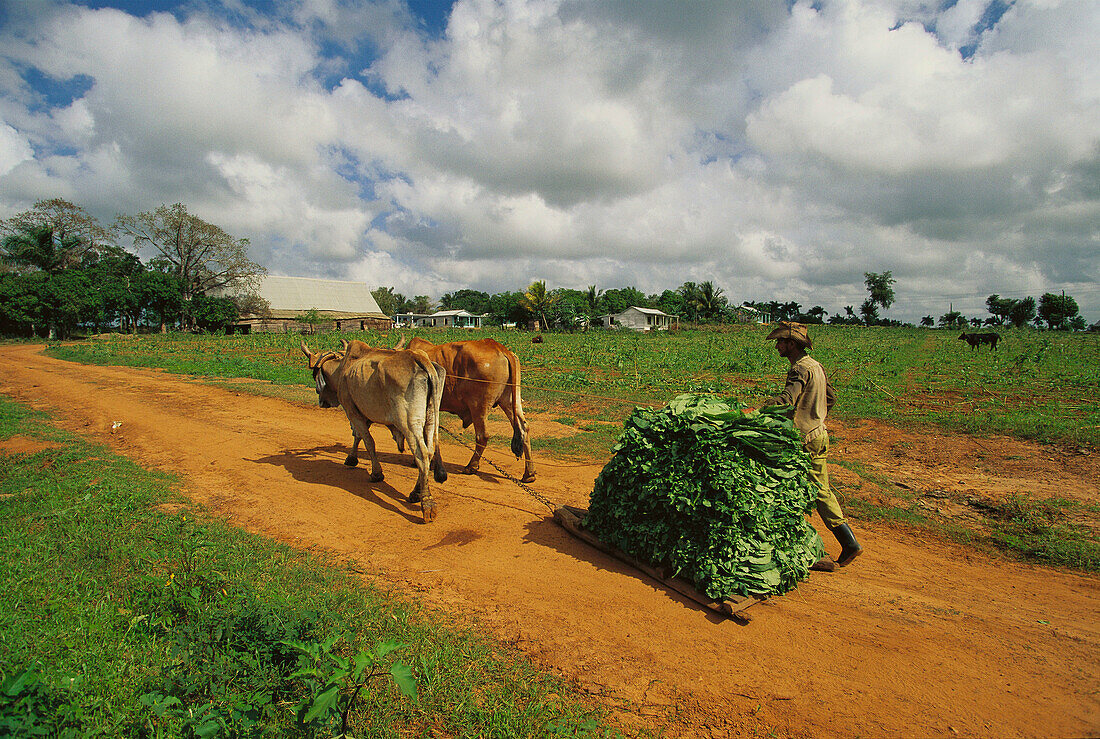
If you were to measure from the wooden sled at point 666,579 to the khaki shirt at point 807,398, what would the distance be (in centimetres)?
190

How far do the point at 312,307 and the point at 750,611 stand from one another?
6311 cm

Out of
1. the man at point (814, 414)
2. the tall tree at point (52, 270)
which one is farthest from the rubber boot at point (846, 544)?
the tall tree at point (52, 270)

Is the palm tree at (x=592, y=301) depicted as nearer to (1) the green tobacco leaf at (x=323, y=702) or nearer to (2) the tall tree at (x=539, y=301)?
(2) the tall tree at (x=539, y=301)

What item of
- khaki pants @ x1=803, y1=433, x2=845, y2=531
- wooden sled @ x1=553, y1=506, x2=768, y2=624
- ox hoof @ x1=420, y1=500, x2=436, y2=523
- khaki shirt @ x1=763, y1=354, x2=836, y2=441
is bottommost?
ox hoof @ x1=420, y1=500, x2=436, y2=523

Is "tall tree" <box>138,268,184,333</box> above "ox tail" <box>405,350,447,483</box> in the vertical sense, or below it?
above

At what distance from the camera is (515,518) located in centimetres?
634

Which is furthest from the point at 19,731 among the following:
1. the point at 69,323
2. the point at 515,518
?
the point at 69,323

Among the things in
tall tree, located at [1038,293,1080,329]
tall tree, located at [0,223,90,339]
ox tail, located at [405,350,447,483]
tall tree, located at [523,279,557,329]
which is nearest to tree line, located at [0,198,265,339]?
tall tree, located at [0,223,90,339]

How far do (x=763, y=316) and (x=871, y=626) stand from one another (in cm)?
8726

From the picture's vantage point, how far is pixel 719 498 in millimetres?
4273

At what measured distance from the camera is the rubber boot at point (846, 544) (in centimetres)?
502

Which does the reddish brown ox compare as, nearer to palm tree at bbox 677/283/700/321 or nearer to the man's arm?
the man's arm

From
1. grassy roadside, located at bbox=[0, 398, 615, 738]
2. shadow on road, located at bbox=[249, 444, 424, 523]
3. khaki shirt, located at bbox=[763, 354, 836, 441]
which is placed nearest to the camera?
grassy roadside, located at bbox=[0, 398, 615, 738]

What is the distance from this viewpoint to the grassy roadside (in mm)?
2730
